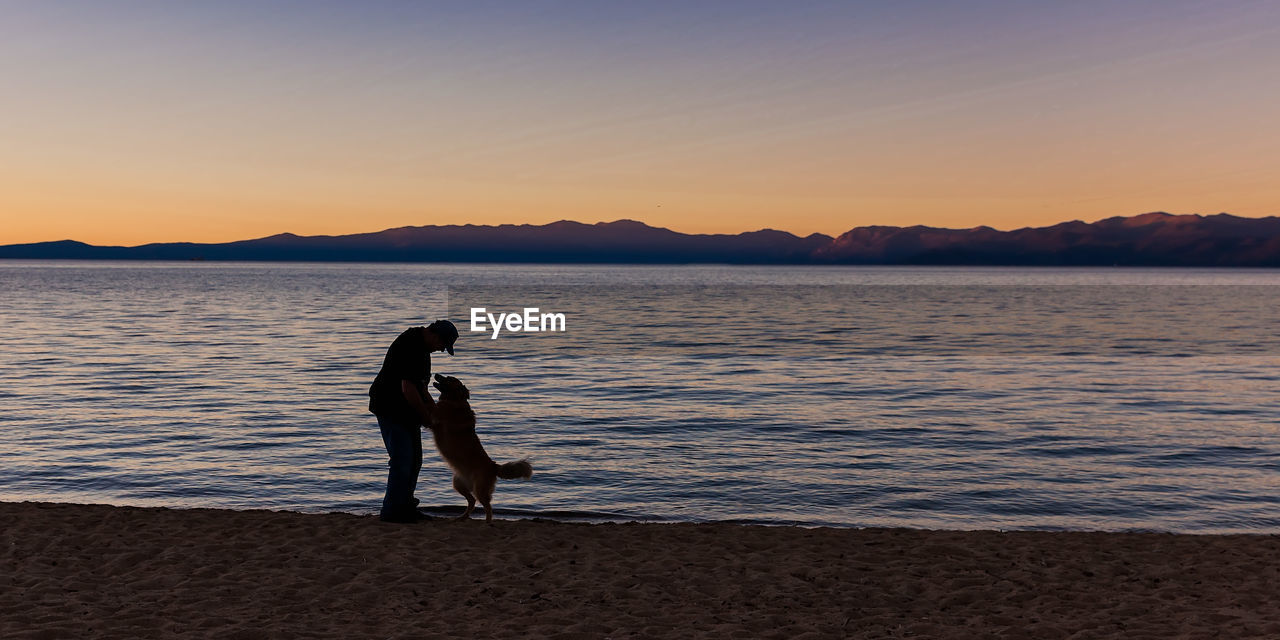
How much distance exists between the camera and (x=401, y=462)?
31.7 ft

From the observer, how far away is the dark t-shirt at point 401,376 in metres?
9.18

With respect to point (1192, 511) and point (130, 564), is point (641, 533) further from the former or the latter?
point (1192, 511)

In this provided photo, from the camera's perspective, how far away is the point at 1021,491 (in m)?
13.0

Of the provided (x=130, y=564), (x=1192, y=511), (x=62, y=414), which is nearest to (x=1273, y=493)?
(x=1192, y=511)

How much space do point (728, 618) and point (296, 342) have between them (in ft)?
113

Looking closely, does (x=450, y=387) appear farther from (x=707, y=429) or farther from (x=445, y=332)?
(x=707, y=429)

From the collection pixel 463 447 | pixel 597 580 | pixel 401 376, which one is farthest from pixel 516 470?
pixel 597 580

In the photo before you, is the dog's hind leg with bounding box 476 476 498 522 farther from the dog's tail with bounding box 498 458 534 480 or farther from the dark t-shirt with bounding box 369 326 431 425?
the dark t-shirt with bounding box 369 326 431 425

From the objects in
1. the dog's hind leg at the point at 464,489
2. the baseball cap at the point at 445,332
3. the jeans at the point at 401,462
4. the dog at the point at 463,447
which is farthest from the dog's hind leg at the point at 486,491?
the baseball cap at the point at 445,332

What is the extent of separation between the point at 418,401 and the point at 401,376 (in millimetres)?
319

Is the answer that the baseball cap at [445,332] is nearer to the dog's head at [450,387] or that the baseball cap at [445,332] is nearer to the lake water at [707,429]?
the dog's head at [450,387]

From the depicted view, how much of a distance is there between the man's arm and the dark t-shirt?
62mm

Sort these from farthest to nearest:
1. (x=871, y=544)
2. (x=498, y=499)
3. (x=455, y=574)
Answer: (x=498, y=499)
(x=871, y=544)
(x=455, y=574)

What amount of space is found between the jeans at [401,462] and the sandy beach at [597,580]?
258mm
